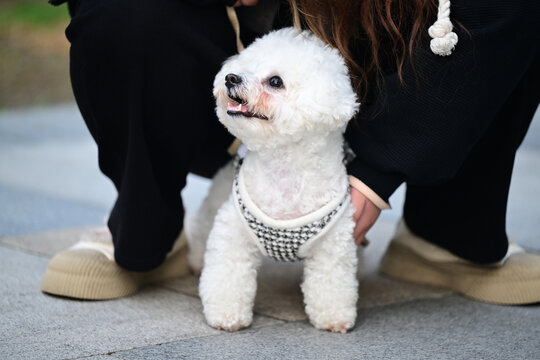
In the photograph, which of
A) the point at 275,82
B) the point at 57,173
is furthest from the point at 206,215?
the point at 57,173

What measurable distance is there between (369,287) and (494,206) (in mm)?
390

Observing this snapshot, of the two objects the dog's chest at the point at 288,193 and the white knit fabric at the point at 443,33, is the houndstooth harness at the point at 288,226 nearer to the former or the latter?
the dog's chest at the point at 288,193

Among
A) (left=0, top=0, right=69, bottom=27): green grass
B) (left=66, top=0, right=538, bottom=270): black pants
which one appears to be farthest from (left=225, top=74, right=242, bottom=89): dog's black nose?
(left=0, top=0, right=69, bottom=27): green grass

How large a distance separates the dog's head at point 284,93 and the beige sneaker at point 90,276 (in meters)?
0.48

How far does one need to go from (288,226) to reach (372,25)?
472 mm

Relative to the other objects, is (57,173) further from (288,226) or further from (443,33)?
(443,33)

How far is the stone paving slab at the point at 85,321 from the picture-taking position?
1229 millimetres

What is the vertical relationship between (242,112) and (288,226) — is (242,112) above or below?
above

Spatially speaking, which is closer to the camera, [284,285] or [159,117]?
[159,117]

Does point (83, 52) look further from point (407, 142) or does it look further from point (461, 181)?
point (461, 181)

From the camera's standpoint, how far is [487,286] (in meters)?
1.63

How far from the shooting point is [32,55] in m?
8.59

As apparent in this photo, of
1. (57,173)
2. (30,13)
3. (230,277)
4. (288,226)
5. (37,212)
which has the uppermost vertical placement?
(288,226)

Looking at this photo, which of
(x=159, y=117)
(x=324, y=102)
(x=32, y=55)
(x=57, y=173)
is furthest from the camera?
(x=32, y=55)
